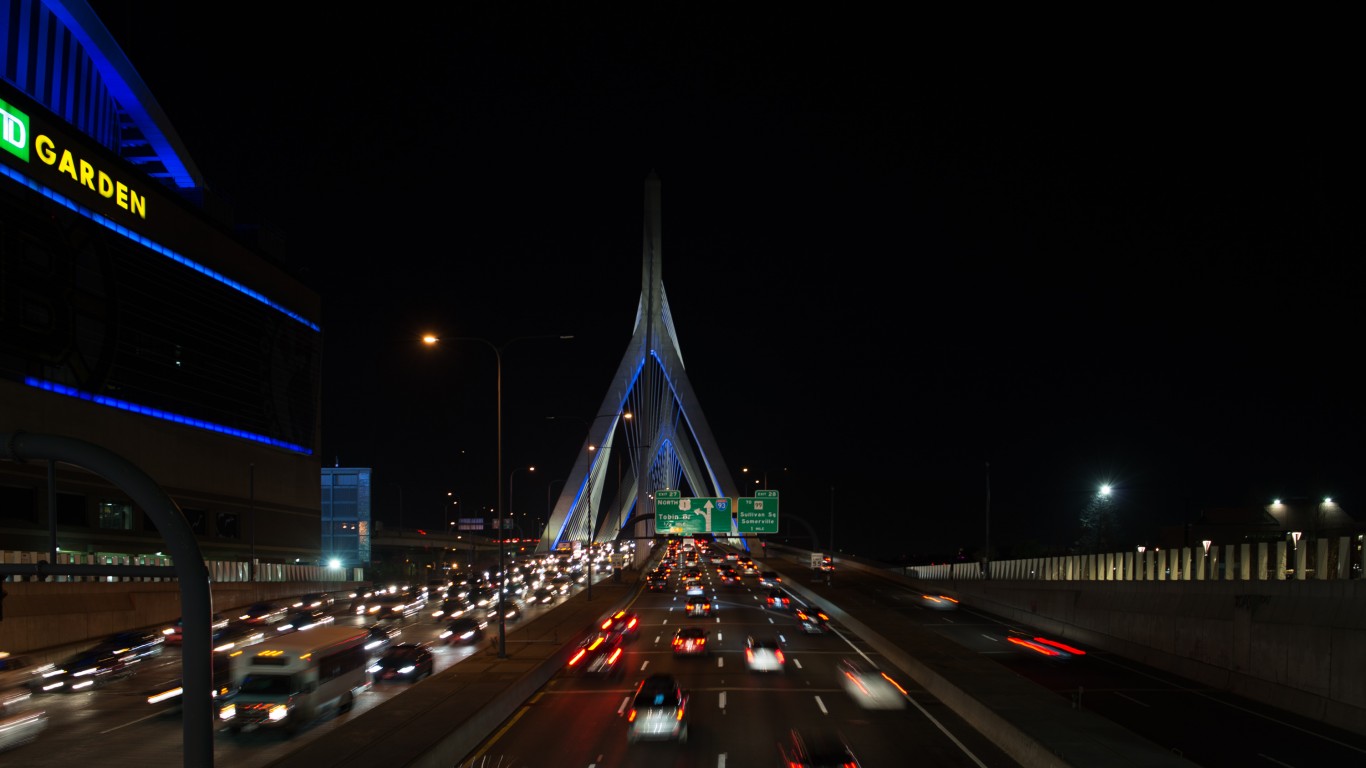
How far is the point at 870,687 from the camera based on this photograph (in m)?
29.5

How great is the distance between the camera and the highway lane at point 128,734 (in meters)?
20.0

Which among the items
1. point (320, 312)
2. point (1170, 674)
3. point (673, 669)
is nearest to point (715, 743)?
point (673, 669)

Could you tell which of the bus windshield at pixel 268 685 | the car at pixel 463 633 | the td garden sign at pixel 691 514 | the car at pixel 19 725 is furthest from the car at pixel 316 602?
the bus windshield at pixel 268 685

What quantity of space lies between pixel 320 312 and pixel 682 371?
3365 centimetres

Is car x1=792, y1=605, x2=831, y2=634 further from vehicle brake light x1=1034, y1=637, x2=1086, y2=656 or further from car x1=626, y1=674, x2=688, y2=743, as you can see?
car x1=626, y1=674, x2=688, y2=743

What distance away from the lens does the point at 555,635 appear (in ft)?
130

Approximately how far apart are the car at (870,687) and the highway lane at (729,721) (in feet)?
0.91

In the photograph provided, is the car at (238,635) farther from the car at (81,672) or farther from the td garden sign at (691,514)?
the td garden sign at (691,514)

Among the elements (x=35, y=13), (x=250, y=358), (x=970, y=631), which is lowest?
(x=970, y=631)

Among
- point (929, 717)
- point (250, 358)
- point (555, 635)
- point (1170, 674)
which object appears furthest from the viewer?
point (250, 358)

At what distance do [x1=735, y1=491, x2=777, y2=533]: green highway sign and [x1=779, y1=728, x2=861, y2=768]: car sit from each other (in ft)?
176

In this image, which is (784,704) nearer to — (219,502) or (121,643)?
(121,643)

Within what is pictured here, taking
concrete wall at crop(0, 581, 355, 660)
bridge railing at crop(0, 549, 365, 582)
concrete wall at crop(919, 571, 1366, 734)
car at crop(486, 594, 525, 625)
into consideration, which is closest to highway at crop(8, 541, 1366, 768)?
concrete wall at crop(919, 571, 1366, 734)

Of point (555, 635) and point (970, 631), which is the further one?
point (970, 631)
